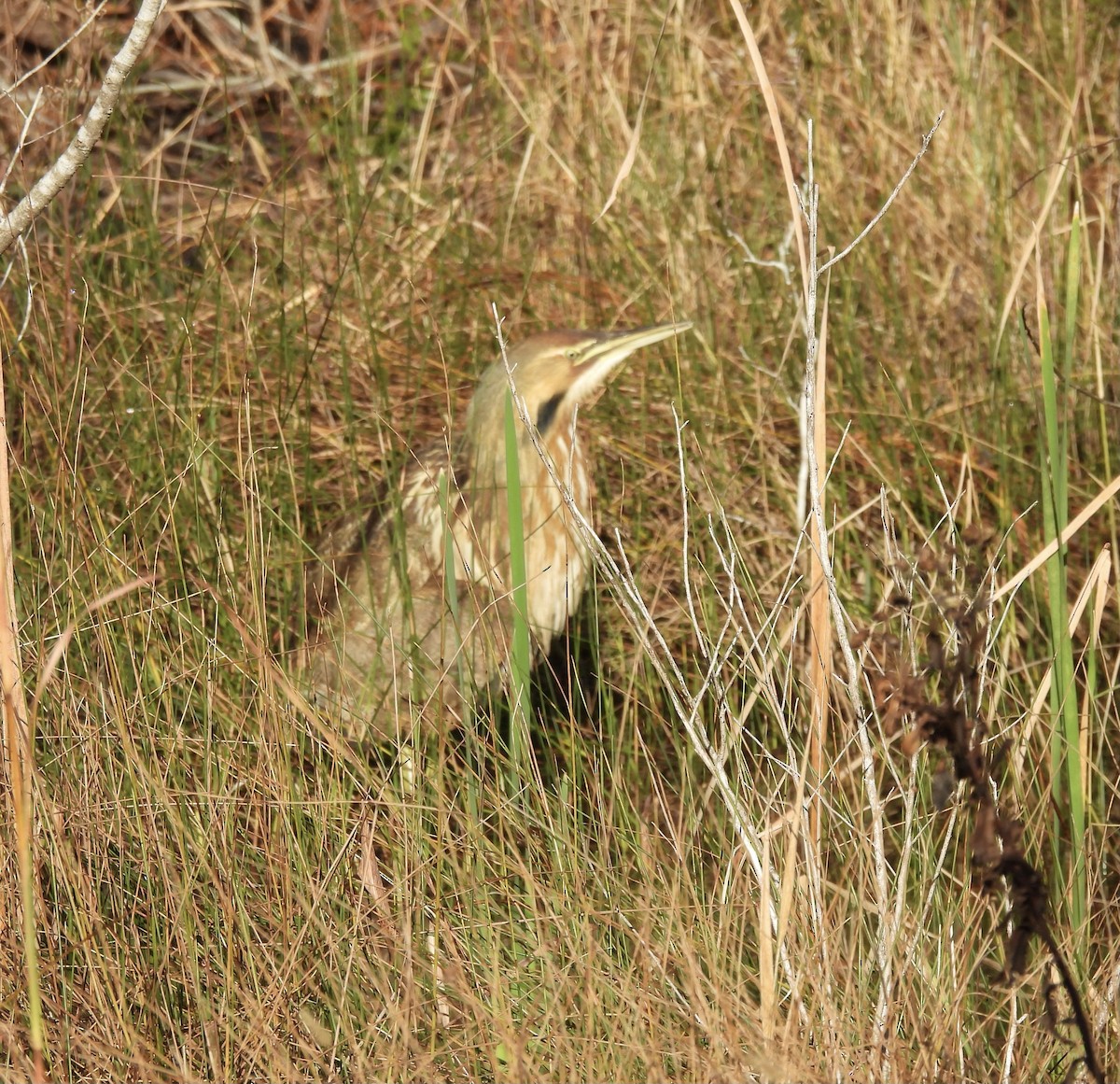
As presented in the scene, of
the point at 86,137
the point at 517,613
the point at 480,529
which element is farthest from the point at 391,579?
the point at 86,137

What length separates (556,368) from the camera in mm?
2393

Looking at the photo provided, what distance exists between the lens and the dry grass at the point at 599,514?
140 cm

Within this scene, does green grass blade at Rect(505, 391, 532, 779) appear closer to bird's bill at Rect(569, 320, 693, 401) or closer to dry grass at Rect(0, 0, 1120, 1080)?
dry grass at Rect(0, 0, 1120, 1080)

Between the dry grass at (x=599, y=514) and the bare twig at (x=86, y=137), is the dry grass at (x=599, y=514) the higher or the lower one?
the lower one

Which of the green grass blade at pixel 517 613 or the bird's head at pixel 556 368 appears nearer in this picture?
the green grass blade at pixel 517 613

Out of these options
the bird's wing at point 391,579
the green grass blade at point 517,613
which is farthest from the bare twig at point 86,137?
the bird's wing at point 391,579

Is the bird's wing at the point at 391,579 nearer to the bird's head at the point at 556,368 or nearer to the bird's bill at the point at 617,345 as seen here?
the bird's head at the point at 556,368

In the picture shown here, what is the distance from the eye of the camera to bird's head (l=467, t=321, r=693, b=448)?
230 cm

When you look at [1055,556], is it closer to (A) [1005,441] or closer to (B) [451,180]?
(A) [1005,441]

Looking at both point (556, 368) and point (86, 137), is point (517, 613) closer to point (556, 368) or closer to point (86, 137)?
point (86, 137)

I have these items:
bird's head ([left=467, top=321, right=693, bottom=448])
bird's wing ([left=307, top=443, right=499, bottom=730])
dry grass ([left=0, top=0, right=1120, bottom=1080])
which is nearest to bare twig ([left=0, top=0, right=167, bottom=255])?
dry grass ([left=0, top=0, right=1120, bottom=1080])

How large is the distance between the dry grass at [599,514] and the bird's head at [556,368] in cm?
11

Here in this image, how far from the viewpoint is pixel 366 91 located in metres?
2.99

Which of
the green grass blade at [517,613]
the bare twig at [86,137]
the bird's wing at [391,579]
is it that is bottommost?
the bird's wing at [391,579]
